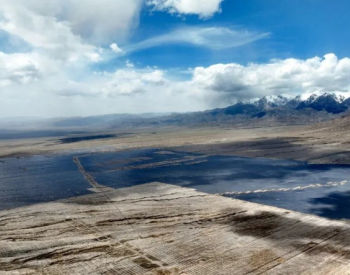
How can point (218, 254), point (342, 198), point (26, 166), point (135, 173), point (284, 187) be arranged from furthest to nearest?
point (26, 166) → point (135, 173) → point (284, 187) → point (342, 198) → point (218, 254)

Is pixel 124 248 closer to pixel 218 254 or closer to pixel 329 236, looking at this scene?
pixel 218 254

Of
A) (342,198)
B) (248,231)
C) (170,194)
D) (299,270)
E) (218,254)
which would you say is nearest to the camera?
→ (299,270)

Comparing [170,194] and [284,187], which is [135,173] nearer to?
[170,194]

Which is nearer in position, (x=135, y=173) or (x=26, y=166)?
(x=135, y=173)

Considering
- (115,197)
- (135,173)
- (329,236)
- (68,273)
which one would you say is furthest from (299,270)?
(135,173)

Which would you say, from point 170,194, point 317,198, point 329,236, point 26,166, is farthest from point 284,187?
point 26,166

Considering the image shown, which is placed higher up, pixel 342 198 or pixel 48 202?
Result: pixel 48 202
